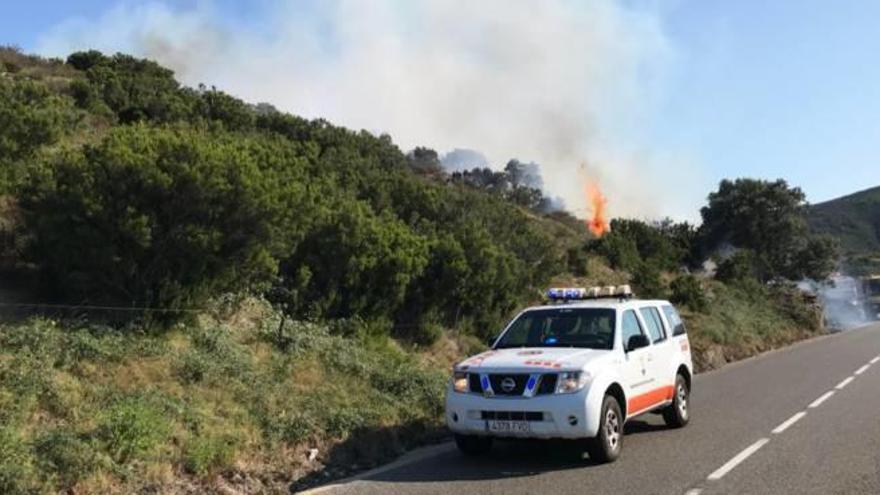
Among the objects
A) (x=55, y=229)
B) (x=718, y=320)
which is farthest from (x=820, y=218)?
(x=55, y=229)

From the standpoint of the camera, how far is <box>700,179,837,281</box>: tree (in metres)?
49.5

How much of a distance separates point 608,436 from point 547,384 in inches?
37.0

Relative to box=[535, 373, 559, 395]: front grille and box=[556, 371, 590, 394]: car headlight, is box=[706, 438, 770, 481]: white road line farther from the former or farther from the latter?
box=[535, 373, 559, 395]: front grille

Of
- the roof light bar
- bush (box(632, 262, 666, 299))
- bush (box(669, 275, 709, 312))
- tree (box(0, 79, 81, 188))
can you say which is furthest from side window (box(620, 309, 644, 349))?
bush (box(669, 275, 709, 312))

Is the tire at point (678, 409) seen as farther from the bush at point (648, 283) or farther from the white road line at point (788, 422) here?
the bush at point (648, 283)

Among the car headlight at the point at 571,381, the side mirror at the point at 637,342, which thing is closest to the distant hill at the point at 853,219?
the side mirror at the point at 637,342

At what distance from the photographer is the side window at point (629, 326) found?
10250 mm

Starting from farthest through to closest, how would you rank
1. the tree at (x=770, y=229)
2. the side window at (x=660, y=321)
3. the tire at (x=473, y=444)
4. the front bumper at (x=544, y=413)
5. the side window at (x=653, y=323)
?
the tree at (x=770, y=229)
the side window at (x=660, y=321)
the side window at (x=653, y=323)
the tire at (x=473, y=444)
the front bumper at (x=544, y=413)

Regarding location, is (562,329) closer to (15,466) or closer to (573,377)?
(573,377)

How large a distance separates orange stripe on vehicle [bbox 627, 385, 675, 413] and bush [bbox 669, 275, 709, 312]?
19383 mm

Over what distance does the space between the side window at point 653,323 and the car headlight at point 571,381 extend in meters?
2.63

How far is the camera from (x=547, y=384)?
8.89 metres

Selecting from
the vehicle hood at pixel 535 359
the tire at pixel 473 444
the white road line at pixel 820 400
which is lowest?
the white road line at pixel 820 400

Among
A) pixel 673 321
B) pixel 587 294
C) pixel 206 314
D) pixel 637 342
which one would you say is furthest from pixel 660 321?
pixel 206 314
